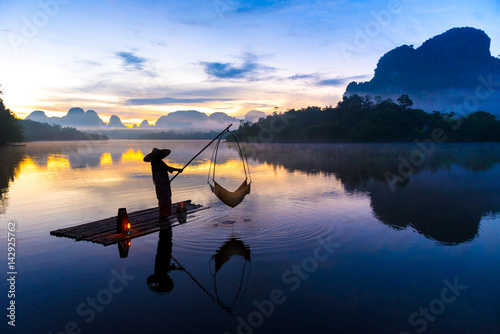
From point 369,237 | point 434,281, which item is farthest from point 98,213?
point 434,281

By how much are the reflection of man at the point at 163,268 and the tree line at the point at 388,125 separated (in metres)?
73.8

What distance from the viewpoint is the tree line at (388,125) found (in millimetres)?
74500

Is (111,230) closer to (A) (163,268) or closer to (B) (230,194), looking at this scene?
(A) (163,268)

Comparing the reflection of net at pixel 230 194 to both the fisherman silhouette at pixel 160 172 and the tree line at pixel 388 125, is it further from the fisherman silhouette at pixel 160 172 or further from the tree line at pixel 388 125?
the tree line at pixel 388 125

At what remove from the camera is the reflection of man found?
558cm

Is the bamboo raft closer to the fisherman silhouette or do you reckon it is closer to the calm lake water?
the calm lake water

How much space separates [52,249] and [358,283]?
6.69 meters

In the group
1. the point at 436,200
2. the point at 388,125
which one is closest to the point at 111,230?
the point at 436,200

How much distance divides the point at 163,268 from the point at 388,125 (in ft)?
255

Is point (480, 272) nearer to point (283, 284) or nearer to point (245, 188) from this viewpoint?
point (283, 284)

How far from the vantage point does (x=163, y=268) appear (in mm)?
6316

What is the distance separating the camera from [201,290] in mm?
5473

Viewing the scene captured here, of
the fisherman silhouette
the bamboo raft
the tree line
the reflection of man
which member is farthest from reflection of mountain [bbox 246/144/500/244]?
the tree line

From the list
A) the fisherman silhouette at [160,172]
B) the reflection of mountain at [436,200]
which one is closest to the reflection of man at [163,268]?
the fisherman silhouette at [160,172]
